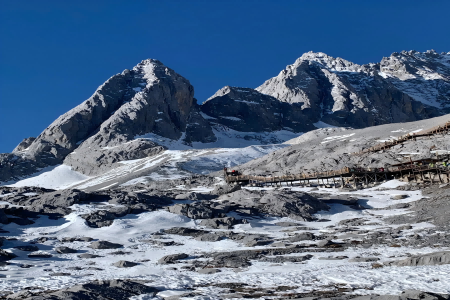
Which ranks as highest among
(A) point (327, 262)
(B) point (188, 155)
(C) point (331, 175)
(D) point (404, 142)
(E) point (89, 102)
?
(E) point (89, 102)

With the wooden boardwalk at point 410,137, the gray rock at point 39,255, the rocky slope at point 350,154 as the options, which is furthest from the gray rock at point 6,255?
the wooden boardwalk at point 410,137

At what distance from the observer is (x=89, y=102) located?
577 ft

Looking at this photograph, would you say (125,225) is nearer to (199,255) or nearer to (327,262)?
(199,255)

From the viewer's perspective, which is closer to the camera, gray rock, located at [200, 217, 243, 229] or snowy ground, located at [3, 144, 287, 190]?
gray rock, located at [200, 217, 243, 229]

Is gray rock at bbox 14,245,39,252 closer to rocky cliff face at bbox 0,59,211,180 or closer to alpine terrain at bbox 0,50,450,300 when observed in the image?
alpine terrain at bbox 0,50,450,300

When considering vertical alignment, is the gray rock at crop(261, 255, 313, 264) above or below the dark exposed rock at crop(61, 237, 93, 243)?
below

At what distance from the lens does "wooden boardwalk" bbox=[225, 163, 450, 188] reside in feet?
165

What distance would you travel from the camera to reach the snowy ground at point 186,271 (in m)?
15.5

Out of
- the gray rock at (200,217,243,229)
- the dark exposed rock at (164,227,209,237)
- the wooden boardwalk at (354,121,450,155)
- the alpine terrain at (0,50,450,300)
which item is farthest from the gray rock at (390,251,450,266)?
the wooden boardwalk at (354,121,450,155)

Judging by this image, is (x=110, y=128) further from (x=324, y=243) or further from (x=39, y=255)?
(x=324, y=243)

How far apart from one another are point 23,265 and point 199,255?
9861mm

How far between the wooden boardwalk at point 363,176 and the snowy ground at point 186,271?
1770cm

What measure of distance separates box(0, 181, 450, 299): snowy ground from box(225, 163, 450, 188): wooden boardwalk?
58.1ft

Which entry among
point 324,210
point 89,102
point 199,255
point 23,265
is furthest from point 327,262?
point 89,102
